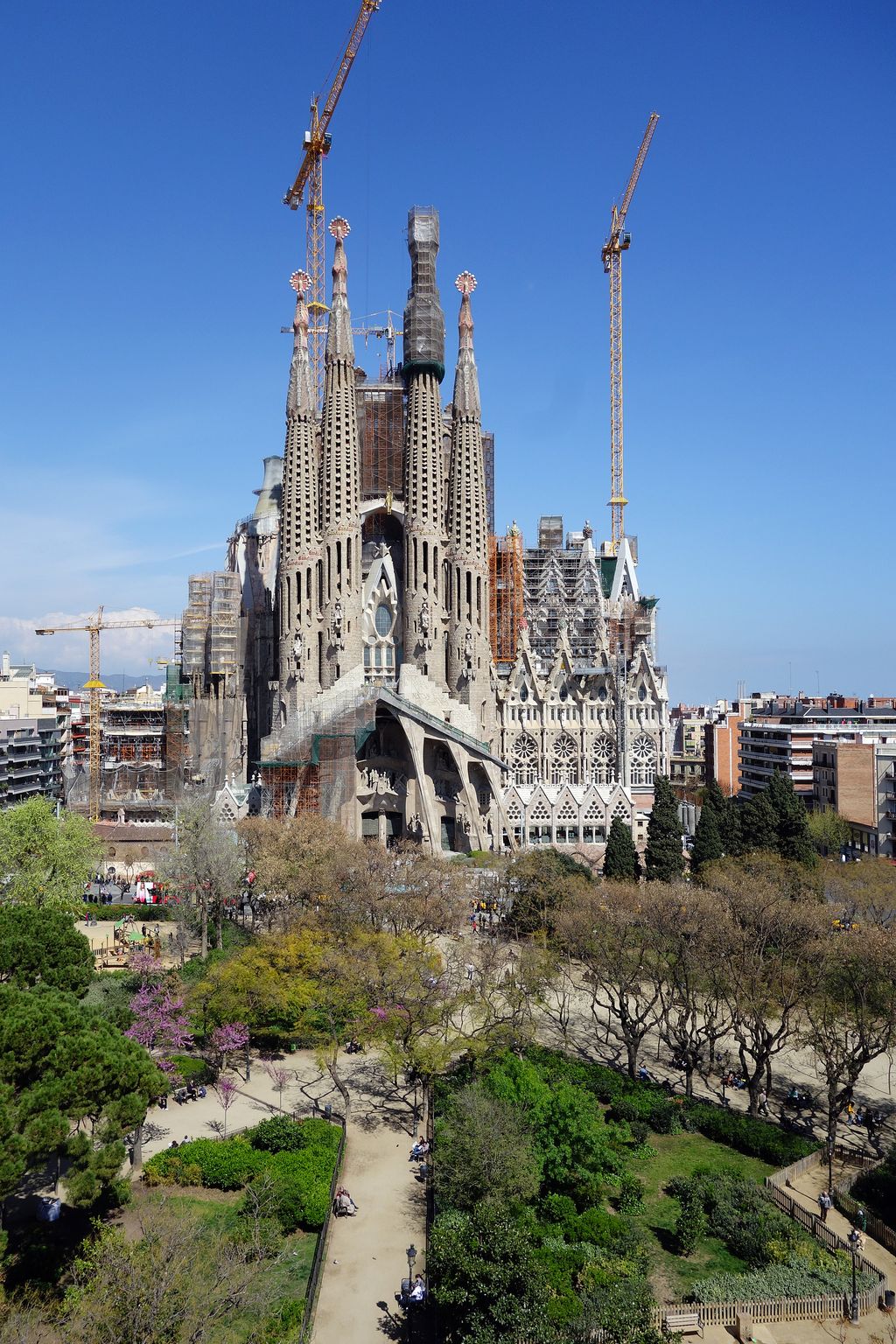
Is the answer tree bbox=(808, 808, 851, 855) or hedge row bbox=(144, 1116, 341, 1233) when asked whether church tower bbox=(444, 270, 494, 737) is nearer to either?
tree bbox=(808, 808, 851, 855)

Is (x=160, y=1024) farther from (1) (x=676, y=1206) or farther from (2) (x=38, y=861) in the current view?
(1) (x=676, y=1206)

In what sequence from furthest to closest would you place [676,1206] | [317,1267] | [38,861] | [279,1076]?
[38,861] < [279,1076] < [676,1206] < [317,1267]

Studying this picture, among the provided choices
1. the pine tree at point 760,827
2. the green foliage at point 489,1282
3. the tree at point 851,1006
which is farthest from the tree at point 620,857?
the green foliage at point 489,1282

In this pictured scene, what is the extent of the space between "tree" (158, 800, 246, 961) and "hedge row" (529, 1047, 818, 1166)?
1830cm

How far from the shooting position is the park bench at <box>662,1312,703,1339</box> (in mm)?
19392

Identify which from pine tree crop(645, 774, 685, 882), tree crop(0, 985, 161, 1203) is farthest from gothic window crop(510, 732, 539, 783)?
tree crop(0, 985, 161, 1203)

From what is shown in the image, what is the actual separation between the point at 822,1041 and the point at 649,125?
100 meters

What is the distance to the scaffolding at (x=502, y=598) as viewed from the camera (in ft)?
248

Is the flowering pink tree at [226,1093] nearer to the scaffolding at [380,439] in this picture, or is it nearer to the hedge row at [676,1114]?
the hedge row at [676,1114]

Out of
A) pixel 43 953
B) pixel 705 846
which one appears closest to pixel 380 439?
pixel 705 846

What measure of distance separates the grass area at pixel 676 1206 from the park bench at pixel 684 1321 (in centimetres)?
141

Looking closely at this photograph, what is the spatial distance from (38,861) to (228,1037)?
51.0ft

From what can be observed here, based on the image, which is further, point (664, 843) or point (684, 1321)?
point (664, 843)

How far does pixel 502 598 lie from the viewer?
75938mm
